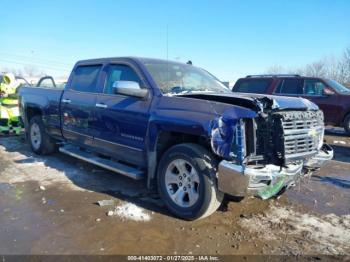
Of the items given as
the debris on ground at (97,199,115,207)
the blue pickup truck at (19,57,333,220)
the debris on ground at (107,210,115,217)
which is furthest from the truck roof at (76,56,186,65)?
the debris on ground at (107,210,115,217)

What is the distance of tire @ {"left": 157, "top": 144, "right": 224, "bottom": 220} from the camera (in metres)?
3.71

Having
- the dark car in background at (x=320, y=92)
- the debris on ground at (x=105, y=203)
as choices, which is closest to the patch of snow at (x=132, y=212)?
the debris on ground at (x=105, y=203)

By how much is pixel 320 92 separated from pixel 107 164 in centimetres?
811

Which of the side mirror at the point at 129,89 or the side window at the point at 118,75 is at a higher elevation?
the side window at the point at 118,75

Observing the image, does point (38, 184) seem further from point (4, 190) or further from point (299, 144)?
point (299, 144)

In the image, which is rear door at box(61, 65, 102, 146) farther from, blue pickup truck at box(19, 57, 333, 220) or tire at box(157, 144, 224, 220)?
tire at box(157, 144, 224, 220)

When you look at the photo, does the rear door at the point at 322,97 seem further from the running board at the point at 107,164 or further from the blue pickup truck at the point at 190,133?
the running board at the point at 107,164

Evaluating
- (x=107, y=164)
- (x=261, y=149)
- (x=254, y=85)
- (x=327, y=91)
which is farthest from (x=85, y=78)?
(x=327, y=91)

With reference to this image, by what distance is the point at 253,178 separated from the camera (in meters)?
3.42

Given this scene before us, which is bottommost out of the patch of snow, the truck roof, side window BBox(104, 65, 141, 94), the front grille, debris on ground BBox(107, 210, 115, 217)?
the patch of snow

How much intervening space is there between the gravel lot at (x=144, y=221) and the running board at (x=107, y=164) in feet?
1.21

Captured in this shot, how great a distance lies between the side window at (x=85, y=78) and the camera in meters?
5.57

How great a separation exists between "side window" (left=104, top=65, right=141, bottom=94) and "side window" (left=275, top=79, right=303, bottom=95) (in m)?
6.81

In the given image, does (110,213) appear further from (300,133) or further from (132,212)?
(300,133)
